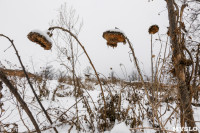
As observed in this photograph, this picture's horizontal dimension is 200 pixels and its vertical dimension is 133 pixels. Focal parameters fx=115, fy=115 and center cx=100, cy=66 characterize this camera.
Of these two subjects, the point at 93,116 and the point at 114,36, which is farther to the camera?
the point at 93,116

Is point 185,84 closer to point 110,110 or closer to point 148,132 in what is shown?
point 148,132

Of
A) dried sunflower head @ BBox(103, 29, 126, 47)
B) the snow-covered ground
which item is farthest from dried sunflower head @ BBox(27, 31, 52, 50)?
the snow-covered ground

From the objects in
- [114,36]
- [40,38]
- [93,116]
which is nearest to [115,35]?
[114,36]

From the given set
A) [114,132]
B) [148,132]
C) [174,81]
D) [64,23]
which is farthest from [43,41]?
[64,23]

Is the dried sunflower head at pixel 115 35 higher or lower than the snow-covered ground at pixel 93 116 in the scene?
higher

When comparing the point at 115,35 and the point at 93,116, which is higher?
the point at 115,35

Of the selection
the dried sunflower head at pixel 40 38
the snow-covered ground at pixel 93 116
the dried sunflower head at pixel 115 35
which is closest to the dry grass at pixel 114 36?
the dried sunflower head at pixel 115 35

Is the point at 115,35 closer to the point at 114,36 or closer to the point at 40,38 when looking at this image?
the point at 114,36

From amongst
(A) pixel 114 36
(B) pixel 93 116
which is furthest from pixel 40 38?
(B) pixel 93 116

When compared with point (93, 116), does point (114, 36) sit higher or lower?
higher

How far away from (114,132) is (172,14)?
1557mm

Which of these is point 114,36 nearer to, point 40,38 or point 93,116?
point 40,38

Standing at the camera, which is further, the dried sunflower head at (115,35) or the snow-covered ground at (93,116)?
the snow-covered ground at (93,116)

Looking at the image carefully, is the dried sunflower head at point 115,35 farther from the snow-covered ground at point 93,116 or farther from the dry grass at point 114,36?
the snow-covered ground at point 93,116
